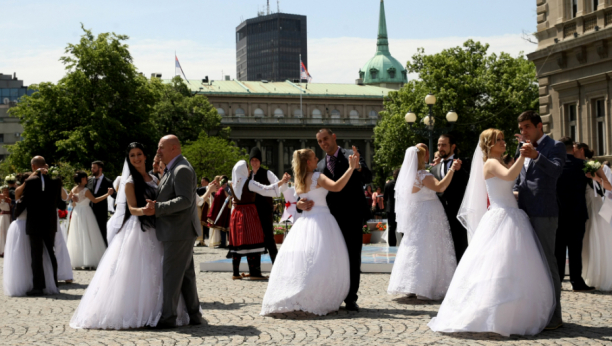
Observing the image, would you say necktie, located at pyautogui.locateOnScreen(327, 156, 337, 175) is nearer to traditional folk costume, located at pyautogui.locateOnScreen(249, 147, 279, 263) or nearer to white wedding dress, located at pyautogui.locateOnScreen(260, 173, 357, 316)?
white wedding dress, located at pyautogui.locateOnScreen(260, 173, 357, 316)

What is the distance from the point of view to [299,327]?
7.98 m

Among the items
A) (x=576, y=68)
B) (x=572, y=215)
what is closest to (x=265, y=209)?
(x=572, y=215)

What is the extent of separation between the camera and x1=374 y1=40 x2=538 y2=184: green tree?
5378 centimetres

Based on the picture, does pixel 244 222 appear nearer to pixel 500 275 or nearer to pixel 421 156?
pixel 421 156

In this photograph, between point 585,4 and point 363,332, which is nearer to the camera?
point 363,332

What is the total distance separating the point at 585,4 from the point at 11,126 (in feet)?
340

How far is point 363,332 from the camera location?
7.66m

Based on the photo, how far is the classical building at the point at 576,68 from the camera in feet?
85.8

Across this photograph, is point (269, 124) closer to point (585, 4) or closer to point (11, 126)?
point (11, 126)

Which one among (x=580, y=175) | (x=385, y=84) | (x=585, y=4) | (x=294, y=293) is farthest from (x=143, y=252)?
(x=385, y=84)

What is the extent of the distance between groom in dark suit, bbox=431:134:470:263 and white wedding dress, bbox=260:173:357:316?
2.23 m

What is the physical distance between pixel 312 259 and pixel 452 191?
9.46 ft

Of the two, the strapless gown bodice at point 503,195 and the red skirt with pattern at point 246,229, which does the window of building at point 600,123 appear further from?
the strapless gown bodice at point 503,195

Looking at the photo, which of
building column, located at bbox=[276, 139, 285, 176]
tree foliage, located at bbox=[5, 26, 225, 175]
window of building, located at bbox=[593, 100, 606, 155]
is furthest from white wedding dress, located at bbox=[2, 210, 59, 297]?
building column, located at bbox=[276, 139, 285, 176]
